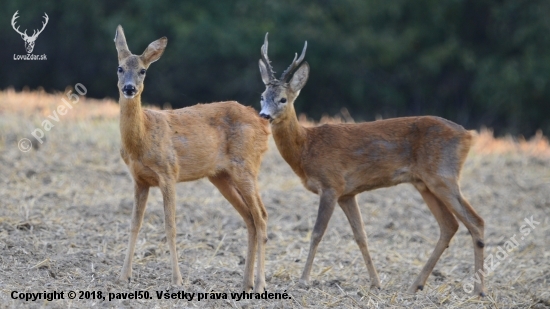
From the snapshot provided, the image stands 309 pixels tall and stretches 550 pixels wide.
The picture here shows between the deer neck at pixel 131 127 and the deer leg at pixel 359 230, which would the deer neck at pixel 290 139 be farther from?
the deer neck at pixel 131 127

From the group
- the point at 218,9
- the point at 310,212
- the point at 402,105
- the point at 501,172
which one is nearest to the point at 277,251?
the point at 310,212

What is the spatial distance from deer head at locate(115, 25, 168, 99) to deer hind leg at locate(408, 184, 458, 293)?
2.93m

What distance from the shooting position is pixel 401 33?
31.7 metres

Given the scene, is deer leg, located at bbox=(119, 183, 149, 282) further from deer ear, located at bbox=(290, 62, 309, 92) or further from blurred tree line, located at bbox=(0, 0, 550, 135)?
blurred tree line, located at bbox=(0, 0, 550, 135)

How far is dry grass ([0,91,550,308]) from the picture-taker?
25.3 ft

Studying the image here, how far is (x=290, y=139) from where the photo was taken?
341 inches

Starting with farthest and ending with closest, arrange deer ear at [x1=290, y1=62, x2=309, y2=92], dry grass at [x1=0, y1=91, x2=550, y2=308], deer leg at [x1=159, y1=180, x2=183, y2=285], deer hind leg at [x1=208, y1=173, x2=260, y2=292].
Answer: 1. deer ear at [x1=290, y1=62, x2=309, y2=92]
2. deer hind leg at [x1=208, y1=173, x2=260, y2=292]
3. dry grass at [x1=0, y1=91, x2=550, y2=308]
4. deer leg at [x1=159, y1=180, x2=183, y2=285]

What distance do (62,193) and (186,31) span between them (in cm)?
2066

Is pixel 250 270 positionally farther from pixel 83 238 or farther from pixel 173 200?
pixel 83 238

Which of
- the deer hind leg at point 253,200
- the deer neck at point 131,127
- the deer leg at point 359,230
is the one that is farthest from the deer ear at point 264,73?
the deer neck at point 131,127

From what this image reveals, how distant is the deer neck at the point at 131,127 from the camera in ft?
24.9

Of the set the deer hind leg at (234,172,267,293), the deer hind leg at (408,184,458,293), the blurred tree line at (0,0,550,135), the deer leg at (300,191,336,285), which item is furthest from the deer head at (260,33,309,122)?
the blurred tree line at (0,0,550,135)

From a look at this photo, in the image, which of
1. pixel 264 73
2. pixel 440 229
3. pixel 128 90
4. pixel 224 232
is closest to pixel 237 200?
pixel 264 73

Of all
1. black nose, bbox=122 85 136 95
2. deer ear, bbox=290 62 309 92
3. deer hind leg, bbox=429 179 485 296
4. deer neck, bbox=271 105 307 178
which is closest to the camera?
black nose, bbox=122 85 136 95
